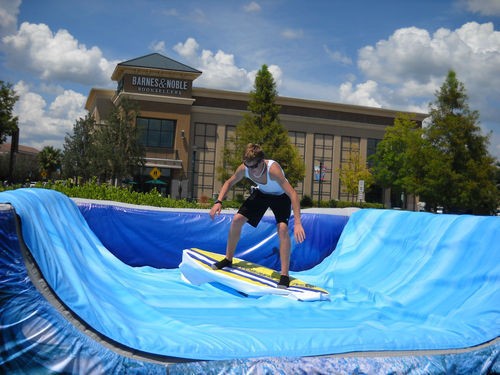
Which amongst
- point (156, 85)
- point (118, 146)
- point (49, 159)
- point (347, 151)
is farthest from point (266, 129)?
point (49, 159)

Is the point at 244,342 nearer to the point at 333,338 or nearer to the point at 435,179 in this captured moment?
the point at 333,338

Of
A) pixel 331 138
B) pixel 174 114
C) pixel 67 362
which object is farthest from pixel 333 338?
pixel 331 138

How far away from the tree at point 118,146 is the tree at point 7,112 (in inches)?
232

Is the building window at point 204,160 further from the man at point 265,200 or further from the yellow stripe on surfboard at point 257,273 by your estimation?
the man at point 265,200

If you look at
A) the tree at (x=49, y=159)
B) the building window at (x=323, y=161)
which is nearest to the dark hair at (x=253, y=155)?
the building window at (x=323, y=161)

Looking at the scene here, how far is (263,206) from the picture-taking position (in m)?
5.31

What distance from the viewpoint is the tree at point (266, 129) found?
100 feet

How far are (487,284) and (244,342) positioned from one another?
234cm

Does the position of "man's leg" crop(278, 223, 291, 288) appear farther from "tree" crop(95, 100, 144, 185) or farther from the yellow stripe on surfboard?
"tree" crop(95, 100, 144, 185)

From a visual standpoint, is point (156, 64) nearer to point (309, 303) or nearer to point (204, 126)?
point (204, 126)

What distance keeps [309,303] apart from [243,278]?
2.66ft

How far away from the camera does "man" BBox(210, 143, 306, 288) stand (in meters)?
4.86

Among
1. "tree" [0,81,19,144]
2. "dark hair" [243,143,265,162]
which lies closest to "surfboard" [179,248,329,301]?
"dark hair" [243,143,265,162]

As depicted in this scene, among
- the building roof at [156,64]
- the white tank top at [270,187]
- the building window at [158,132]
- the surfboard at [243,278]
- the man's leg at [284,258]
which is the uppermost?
the building roof at [156,64]
